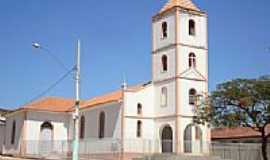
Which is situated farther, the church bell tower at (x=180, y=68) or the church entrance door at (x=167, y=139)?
the church entrance door at (x=167, y=139)

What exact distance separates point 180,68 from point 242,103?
9.42 m

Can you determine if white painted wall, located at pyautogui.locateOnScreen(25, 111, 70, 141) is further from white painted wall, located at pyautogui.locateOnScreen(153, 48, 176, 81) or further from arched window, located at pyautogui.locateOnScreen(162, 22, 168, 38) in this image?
arched window, located at pyautogui.locateOnScreen(162, 22, 168, 38)

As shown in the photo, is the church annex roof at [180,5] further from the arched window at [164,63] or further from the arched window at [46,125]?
the arched window at [46,125]

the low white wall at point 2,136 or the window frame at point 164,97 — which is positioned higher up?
the window frame at point 164,97

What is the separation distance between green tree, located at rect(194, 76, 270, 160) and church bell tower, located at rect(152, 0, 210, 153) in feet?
17.1

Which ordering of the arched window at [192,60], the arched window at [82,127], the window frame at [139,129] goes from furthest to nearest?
the arched window at [82,127] → the arched window at [192,60] → the window frame at [139,129]

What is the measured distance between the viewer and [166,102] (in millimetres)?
47688

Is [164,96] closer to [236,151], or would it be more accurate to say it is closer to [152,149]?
[152,149]

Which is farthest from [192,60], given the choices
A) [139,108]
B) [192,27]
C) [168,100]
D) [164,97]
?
[139,108]

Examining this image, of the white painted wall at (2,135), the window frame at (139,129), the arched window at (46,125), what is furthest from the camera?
the white painted wall at (2,135)

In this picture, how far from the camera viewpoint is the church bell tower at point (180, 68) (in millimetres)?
46281

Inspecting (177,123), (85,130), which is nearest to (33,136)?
(85,130)

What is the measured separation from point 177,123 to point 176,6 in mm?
11519

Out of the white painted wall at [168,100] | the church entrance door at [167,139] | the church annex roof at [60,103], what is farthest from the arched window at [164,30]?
the church entrance door at [167,139]
